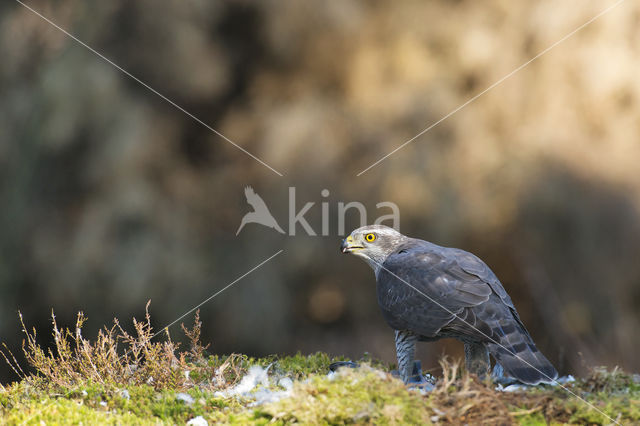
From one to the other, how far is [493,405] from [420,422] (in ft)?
1.06

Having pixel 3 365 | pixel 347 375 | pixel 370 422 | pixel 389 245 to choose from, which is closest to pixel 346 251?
pixel 389 245

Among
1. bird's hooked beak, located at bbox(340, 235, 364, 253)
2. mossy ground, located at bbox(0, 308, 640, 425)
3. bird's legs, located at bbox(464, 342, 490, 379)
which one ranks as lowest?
bird's legs, located at bbox(464, 342, 490, 379)

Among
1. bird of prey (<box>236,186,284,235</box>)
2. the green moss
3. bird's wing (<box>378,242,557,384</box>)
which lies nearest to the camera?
the green moss

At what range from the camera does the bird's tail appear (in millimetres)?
3125

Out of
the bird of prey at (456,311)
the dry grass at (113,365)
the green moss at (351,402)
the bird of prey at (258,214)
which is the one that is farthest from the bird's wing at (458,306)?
the bird of prey at (258,214)

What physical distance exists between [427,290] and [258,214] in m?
2.52

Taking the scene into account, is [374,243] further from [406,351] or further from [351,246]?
[406,351]

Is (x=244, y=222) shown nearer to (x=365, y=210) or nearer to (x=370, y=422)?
(x=365, y=210)

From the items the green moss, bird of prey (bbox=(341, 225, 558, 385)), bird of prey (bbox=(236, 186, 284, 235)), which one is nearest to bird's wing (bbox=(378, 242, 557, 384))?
bird of prey (bbox=(341, 225, 558, 385))

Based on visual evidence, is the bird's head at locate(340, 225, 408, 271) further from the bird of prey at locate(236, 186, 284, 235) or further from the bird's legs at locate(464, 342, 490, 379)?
the bird of prey at locate(236, 186, 284, 235)

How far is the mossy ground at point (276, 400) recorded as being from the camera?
2627mm

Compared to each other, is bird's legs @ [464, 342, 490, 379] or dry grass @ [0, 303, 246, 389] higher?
dry grass @ [0, 303, 246, 389]

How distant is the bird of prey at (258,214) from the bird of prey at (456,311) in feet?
6.21

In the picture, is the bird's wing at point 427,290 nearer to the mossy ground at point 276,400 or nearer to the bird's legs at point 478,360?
the bird's legs at point 478,360
